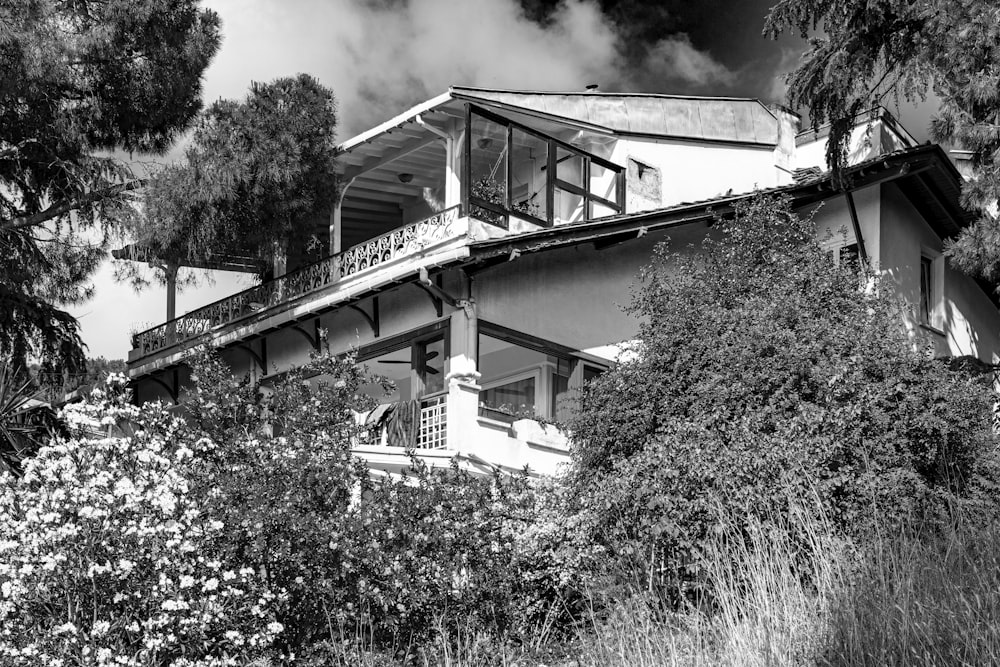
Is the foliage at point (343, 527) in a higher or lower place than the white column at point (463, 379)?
lower

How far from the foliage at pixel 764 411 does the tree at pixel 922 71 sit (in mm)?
1785

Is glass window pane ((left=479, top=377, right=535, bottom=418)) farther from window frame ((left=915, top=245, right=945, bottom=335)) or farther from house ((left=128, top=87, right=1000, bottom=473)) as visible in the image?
window frame ((left=915, top=245, right=945, bottom=335))

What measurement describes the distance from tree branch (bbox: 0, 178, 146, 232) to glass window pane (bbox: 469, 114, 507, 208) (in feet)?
16.0

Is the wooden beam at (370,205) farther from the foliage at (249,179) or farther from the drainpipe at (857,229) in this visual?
the drainpipe at (857,229)

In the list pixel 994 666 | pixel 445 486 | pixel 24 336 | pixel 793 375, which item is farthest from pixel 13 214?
pixel 994 666

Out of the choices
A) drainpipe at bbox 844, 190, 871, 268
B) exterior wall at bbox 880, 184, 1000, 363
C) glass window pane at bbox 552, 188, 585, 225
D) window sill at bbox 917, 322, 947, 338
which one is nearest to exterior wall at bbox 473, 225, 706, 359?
glass window pane at bbox 552, 188, 585, 225

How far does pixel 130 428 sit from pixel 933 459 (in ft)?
22.1

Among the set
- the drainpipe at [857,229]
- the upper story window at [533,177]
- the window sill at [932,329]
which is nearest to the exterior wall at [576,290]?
the upper story window at [533,177]

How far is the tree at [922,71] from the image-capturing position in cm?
1409

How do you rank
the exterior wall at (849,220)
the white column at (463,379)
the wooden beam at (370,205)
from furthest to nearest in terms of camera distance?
the wooden beam at (370,205) < the exterior wall at (849,220) < the white column at (463,379)

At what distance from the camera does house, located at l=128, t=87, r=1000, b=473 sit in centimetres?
1628

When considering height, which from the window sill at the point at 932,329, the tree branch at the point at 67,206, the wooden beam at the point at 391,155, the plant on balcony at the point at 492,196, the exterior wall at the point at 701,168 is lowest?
the window sill at the point at 932,329

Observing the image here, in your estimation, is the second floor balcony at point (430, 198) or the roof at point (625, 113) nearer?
the second floor balcony at point (430, 198)

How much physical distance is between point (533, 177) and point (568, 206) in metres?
0.77
